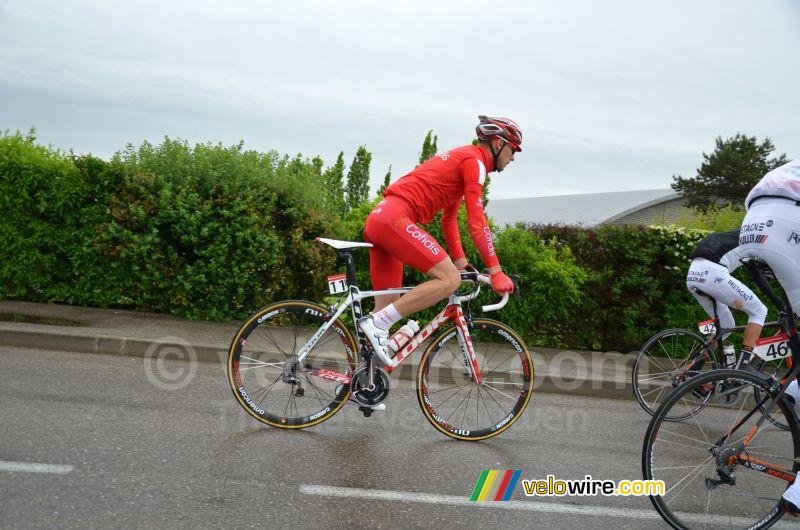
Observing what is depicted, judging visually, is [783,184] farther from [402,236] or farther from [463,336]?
[402,236]

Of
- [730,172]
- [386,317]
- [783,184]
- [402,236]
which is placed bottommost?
[386,317]

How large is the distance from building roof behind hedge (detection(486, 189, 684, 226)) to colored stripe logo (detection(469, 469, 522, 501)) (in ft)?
134

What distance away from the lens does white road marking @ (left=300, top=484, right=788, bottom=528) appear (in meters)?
3.94

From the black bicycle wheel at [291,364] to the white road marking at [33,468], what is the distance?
1.27 metres

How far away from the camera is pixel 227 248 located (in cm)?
829

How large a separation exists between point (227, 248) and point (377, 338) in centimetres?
402

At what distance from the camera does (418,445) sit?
4949 mm

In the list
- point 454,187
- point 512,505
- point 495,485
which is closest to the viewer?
point 512,505

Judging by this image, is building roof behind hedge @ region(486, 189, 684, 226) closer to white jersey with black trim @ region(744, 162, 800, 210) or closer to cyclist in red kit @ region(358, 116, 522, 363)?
cyclist in red kit @ region(358, 116, 522, 363)

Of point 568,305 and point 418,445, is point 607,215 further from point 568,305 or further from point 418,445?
point 418,445

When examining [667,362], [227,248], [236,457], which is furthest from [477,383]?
[227,248]

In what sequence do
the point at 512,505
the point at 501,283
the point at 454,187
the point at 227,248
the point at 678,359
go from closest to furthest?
1. the point at 512,505
2. the point at 501,283
3. the point at 454,187
4. the point at 678,359
5. the point at 227,248

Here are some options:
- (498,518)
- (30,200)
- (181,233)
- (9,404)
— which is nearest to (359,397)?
(498,518)

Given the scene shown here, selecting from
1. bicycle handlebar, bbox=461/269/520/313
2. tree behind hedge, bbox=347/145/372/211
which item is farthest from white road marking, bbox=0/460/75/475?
tree behind hedge, bbox=347/145/372/211
